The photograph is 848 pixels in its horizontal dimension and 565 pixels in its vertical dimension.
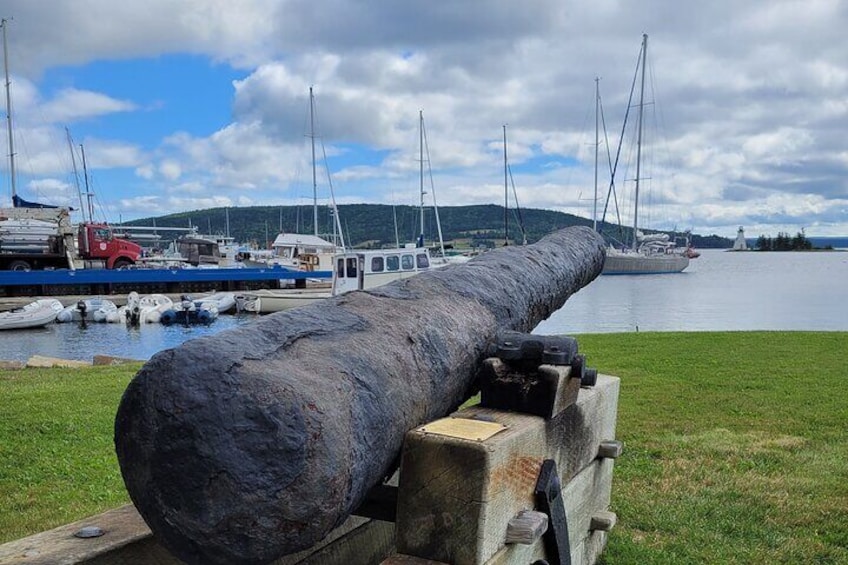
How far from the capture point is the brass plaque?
6.70 ft

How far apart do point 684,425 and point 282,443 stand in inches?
195

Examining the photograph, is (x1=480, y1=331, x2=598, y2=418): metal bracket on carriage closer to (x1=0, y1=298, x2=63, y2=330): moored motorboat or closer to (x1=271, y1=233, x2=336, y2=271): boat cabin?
(x1=0, y1=298, x2=63, y2=330): moored motorboat

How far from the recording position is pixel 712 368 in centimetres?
870

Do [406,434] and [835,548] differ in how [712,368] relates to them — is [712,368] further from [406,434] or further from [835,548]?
[406,434]

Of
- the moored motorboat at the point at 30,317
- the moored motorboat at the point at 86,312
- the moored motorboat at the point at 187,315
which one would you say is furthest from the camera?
the moored motorboat at the point at 86,312

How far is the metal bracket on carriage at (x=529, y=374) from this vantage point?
7.90 feet

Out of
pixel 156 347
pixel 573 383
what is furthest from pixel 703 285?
pixel 573 383

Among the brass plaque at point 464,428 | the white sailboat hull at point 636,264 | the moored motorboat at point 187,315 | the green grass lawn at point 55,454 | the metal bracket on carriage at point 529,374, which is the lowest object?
the moored motorboat at point 187,315

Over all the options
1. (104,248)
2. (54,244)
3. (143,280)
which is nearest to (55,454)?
(143,280)

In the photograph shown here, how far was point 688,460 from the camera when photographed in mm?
4926

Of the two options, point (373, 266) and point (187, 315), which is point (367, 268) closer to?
point (373, 266)

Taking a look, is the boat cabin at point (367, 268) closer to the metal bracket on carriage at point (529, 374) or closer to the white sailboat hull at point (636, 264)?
the metal bracket on carriage at point (529, 374)

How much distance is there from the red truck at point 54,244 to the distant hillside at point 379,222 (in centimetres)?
1294

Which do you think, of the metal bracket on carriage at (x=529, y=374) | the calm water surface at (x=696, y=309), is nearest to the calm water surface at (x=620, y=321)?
the calm water surface at (x=696, y=309)
